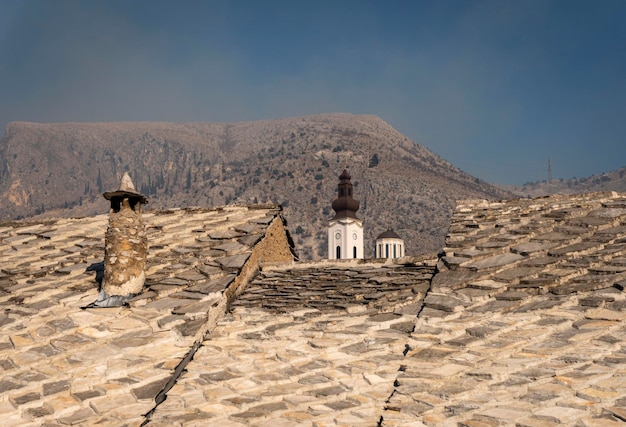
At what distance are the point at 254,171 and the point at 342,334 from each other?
11488 centimetres

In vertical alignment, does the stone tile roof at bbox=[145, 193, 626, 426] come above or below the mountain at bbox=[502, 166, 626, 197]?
below

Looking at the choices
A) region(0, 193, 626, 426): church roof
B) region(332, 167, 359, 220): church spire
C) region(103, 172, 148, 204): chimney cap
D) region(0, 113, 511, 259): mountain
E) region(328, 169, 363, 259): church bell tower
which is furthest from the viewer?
region(0, 113, 511, 259): mountain

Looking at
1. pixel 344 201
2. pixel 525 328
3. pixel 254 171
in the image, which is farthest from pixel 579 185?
pixel 525 328

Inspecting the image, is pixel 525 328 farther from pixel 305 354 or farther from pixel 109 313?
pixel 109 313

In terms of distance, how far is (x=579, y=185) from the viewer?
140 m

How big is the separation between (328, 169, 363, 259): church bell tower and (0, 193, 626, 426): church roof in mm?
52585

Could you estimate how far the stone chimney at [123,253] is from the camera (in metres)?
7.45

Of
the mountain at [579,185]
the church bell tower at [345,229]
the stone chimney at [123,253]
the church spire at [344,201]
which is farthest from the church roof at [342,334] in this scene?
the mountain at [579,185]

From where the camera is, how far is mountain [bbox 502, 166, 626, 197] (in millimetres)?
127812

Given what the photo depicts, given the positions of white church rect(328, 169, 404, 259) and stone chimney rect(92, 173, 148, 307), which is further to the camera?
white church rect(328, 169, 404, 259)

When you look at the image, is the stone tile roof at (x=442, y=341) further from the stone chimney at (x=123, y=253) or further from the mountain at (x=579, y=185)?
the mountain at (x=579, y=185)

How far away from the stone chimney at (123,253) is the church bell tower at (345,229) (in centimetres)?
5371

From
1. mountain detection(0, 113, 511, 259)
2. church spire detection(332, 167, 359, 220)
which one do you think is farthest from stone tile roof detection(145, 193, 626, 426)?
mountain detection(0, 113, 511, 259)

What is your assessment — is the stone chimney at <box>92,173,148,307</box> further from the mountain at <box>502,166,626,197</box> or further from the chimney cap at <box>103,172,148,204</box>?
the mountain at <box>502,166,626,197</box>
